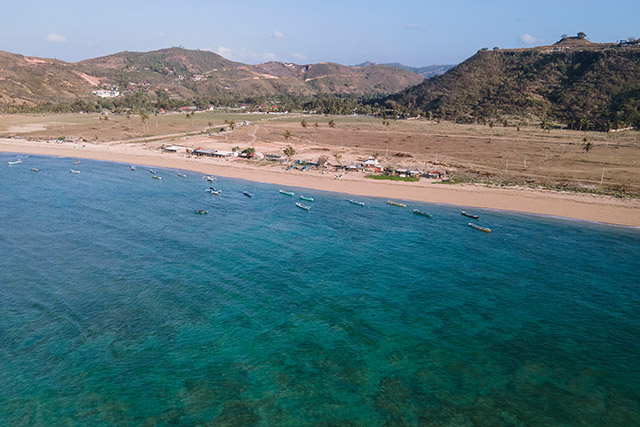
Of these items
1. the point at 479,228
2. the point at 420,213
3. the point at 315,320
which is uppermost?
the point at 420,213

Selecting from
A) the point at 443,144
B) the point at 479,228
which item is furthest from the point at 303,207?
the point at 443,144

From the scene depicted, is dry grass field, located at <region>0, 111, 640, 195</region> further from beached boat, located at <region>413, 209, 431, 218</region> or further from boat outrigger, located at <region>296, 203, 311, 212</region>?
boat outrigger, located at <region>296, 203, 311, 212</region>

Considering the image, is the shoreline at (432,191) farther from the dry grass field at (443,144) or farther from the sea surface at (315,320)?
the dry grass field at (443,144)

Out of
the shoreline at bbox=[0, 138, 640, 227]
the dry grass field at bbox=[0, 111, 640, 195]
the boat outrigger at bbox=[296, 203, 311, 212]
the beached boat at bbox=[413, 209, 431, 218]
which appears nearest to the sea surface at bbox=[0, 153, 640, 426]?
the beached boat at bbox=[413, 209, 431, 218]

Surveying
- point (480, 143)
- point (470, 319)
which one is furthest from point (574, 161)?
point (470, 319)

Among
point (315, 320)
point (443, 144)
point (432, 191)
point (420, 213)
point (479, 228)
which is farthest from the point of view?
point (443, 144)

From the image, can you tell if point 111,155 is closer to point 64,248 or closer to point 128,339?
point 64,248

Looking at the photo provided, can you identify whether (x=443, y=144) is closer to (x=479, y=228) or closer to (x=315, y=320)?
(x=479, y=228)
